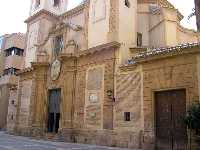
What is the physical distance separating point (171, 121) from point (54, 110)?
33.4ft

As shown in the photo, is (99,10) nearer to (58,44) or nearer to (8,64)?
(58,44)

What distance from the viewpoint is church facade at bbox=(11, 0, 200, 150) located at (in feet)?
47.9

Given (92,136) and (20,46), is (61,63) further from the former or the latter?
(20,46)

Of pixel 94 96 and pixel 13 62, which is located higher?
pixel 13 62

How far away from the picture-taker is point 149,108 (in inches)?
599

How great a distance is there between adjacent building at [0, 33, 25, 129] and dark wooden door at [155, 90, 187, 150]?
2171 centimetres

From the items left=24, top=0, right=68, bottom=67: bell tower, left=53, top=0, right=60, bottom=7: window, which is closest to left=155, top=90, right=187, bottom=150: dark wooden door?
left=24, top=0, right=68, bottom=67: bell tower

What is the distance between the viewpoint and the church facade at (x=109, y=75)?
14.6 metres

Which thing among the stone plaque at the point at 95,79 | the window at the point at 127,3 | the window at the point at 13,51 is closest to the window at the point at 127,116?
the stone plaque at the point at 95,79

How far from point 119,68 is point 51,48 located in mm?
8741

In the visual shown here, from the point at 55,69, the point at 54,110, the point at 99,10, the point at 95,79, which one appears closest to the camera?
the point at 95,79

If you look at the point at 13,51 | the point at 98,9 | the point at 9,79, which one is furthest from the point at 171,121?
the point at 13,51

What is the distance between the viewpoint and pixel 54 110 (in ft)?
71.9

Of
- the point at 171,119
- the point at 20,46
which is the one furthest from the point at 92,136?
the point at 20,46
